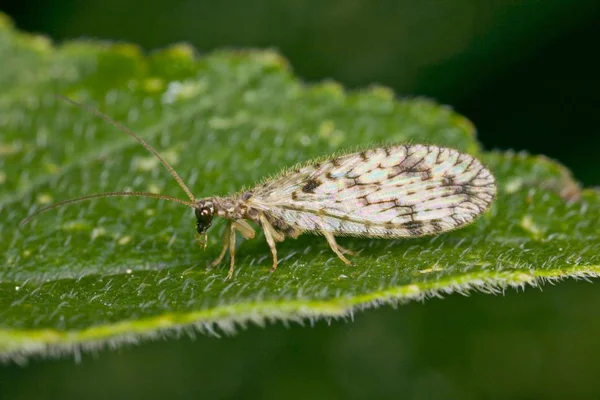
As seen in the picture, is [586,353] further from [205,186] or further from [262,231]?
[205,186]

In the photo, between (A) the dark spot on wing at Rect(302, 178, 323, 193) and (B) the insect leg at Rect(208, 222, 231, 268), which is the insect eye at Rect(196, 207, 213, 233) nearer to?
(B) the insect leg at Rect(208, 222, 231, 268)

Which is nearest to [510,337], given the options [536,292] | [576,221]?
[536,292]

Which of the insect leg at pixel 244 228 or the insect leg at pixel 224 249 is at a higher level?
the insect leg at pixel 244 228

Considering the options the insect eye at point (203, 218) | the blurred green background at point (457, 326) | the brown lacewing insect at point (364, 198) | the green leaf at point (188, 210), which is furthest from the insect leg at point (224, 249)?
the blurred green background at point (457, 326)

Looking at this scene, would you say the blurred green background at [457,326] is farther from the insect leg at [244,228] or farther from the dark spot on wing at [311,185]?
the dark spot on wing at [311,185]

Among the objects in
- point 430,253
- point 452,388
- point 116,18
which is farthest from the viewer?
point 116,18

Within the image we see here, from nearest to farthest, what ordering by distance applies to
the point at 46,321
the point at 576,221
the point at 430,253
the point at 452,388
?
1. the point at 46,321
2. the point at 430,253
3. the point at 576,221
4. the point at 452,388
